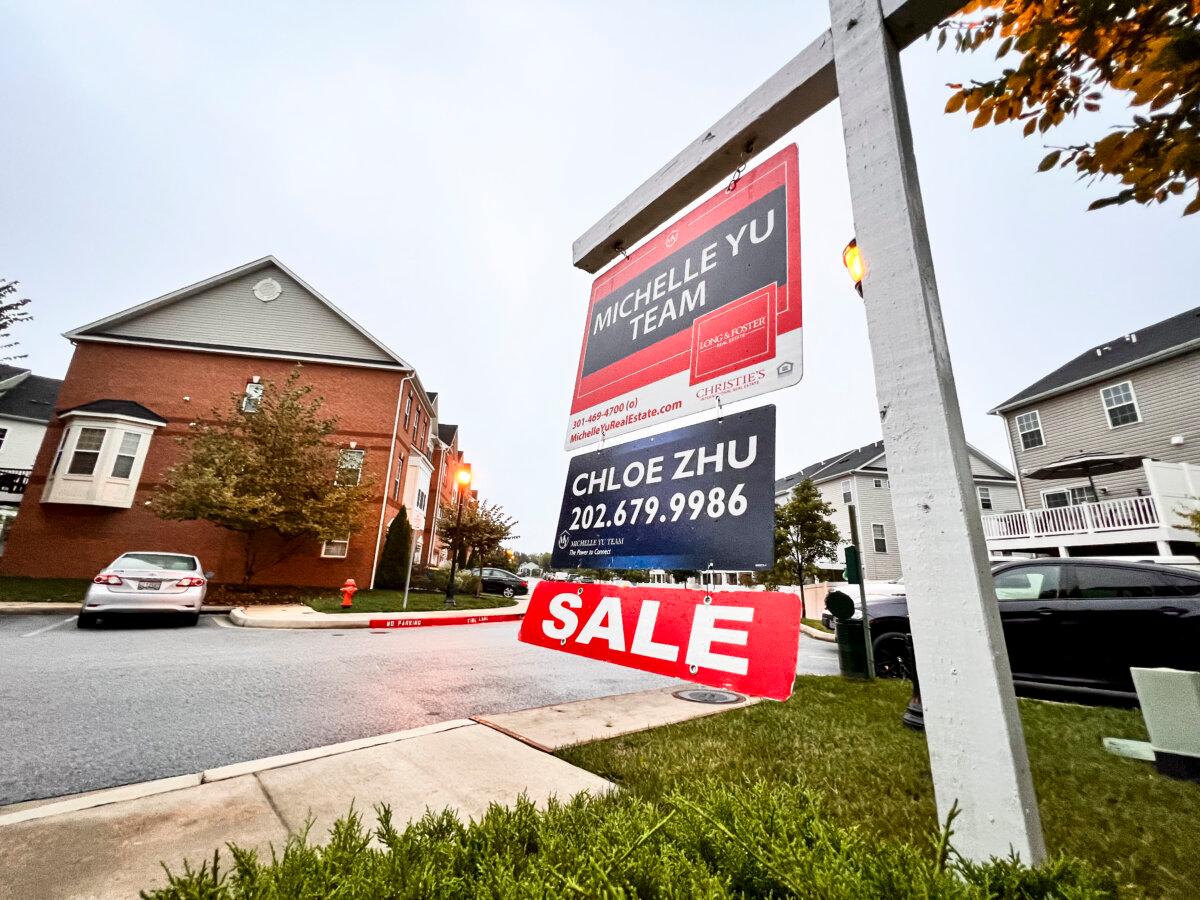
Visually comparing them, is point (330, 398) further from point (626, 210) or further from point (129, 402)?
point (626, 210)

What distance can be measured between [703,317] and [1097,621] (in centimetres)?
698

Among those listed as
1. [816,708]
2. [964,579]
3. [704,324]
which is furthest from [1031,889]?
[816,708]

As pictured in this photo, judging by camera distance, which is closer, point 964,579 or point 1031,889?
point 1031,889

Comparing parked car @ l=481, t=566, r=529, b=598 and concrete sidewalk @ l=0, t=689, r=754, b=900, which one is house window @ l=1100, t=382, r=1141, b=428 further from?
parked car @ l=481, t=566, r=529, b=598

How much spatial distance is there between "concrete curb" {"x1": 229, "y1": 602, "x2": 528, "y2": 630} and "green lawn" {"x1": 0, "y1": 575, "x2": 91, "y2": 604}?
4938mm

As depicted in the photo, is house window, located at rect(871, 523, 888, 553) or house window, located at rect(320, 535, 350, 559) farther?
house window, located at rect(871, 523, 888, 553)

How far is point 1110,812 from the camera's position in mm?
3135

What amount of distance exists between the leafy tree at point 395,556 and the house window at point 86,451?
33.0 ft

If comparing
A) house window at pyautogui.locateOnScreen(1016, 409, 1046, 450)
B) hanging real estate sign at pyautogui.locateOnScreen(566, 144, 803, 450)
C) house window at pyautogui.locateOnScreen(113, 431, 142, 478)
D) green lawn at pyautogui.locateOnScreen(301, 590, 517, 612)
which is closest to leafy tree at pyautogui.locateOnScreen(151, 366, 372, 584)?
house window at pyautogui.locateOnScreen(113, 431, 142, 478)

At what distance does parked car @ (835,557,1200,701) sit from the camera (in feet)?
17.8

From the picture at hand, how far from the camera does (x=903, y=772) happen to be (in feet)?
12.0

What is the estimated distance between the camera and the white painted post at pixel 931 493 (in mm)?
1233

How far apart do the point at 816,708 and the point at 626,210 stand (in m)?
5.64

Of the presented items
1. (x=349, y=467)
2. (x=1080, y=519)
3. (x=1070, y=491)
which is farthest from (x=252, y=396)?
(x=1070, y=491)
